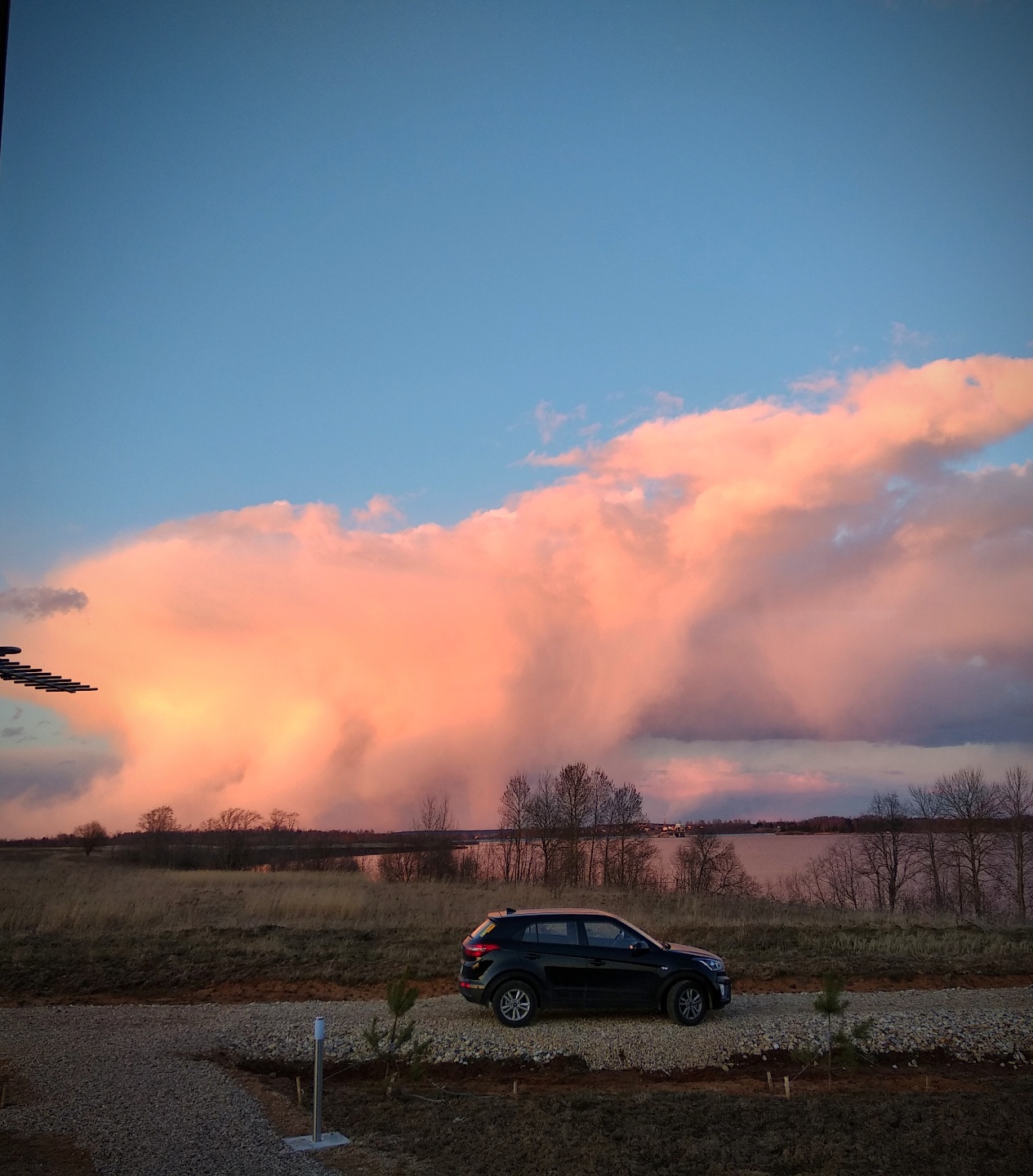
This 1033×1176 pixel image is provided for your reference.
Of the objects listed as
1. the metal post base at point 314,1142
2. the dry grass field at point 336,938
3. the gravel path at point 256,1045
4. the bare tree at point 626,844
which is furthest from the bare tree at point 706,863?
the metal post base at point 314,1142

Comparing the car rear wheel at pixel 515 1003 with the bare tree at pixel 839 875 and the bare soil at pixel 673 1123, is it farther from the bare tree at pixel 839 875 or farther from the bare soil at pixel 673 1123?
the bare tree at pixel 839 875

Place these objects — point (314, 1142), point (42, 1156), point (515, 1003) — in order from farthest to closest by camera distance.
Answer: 1. point (515, 1003)
2. point (314, 1142)
3. point (42, 1156)

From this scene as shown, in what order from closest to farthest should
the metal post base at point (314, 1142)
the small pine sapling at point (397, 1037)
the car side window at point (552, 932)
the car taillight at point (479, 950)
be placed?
the metal post base at point (314, 1142) → the small pine sapling at point (397, 1037) → the car taillight at point (479, 950) → the car side window at point (552, 932)

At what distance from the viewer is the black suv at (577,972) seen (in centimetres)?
1283

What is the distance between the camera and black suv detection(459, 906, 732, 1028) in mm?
12828

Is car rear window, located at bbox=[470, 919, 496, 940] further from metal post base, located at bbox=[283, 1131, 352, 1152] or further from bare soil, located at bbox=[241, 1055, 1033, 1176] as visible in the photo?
metal post base, located at bbox=[283, 1131, 352, 1152]

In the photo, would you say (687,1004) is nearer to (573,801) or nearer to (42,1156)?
(42,1156)

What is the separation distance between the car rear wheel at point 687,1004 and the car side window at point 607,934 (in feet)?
2.91

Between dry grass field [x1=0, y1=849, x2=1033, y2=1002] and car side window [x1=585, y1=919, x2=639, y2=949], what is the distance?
291cm

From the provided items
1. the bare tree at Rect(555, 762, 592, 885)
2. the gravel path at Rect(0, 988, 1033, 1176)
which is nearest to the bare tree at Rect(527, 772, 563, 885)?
the bare tree at Rect(555, 762, 592, 885)

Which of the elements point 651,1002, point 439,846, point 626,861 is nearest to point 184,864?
point 439,846

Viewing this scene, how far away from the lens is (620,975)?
13031 mm

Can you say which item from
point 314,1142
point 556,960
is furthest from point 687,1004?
point 314,1142

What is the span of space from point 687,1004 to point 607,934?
1.45 m
